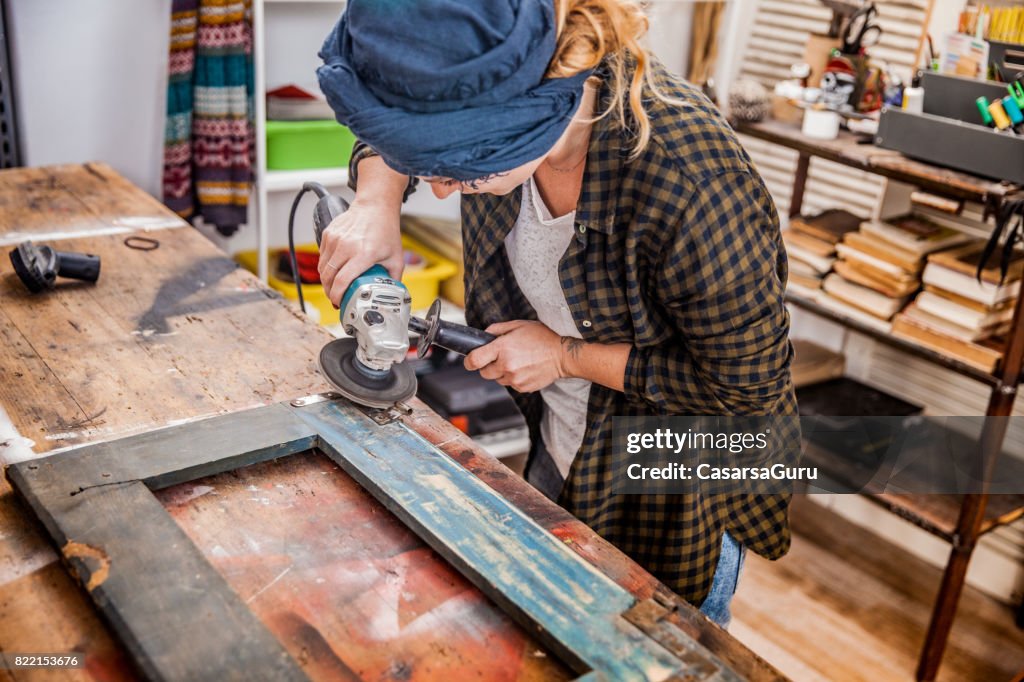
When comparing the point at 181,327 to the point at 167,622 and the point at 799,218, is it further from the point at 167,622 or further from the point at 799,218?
the point at 799,218

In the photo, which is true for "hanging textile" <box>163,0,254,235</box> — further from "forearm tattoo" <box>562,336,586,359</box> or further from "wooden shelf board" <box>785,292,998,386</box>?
"wooden shelf board" <box>785,292,998,386</box>

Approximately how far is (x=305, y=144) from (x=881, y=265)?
1.56 meters

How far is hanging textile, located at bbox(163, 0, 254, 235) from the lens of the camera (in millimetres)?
2334

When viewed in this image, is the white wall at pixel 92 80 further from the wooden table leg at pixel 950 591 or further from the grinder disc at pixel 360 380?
the wooden table leg at pixel 950 591

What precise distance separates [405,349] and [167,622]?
52 cm

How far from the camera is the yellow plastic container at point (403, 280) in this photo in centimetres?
263

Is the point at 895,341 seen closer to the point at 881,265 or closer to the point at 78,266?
the point at 881,265

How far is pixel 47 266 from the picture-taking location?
5.27ft

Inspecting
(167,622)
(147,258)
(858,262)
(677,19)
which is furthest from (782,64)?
(167,622)

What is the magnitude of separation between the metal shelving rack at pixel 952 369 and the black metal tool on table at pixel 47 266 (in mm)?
1711

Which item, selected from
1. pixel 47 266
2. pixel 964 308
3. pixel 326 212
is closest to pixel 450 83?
pixel 326 212

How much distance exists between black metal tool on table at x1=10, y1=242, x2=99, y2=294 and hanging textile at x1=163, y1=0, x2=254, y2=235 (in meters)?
0.82

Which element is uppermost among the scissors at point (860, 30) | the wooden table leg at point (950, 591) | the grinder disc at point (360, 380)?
the scissors at point (860, 30)

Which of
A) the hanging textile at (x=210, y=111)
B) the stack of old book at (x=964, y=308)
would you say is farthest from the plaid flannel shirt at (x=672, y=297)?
the stack of old book at (x=964, y=308)
